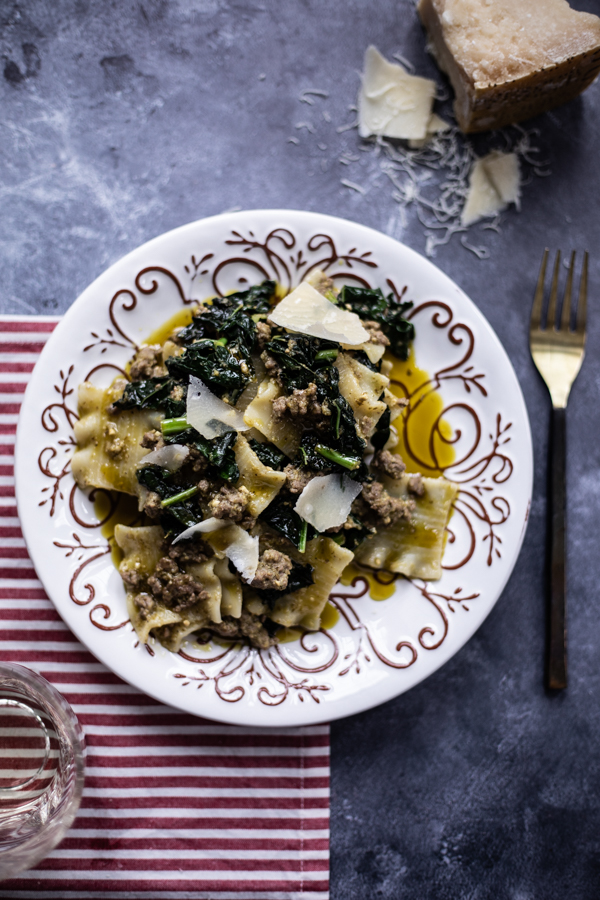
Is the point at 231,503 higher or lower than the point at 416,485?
higher

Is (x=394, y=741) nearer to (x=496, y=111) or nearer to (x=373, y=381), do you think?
(x=373, y=381)

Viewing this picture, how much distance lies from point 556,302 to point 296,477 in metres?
2.23

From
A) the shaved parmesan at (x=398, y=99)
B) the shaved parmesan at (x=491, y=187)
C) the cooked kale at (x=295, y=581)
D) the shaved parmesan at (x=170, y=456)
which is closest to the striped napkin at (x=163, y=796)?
the cooked kale at (x=295, y=581)

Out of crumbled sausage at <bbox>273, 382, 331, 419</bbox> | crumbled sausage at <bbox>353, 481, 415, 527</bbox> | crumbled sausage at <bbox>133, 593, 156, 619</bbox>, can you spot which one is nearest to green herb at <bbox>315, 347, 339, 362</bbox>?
crumbled sausage at <bbox>273, 382, 331, 419</bbox>

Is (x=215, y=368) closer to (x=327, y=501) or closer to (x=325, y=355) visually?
(x=325, y=355)

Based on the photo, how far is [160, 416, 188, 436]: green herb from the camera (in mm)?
3223

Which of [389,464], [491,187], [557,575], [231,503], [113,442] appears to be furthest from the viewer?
[491,187]

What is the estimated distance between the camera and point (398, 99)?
4012 millimetres

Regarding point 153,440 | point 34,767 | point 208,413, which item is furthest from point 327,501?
point 34,767

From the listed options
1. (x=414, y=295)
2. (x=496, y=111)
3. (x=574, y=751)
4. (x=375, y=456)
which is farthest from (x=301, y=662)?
(x=496, y=111)

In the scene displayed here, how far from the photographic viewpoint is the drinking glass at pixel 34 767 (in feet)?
10.9

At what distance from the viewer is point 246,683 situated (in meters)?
3.41

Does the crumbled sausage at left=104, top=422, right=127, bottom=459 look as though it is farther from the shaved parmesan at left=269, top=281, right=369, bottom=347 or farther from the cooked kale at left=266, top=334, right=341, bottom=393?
the shaved parmesan at left=269, top=281, right=369, bottom=347

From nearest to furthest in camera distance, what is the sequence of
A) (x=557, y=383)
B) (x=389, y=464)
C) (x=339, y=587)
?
(x=389, y=464) → (x=339, y=587) → (x=557, y=383)
